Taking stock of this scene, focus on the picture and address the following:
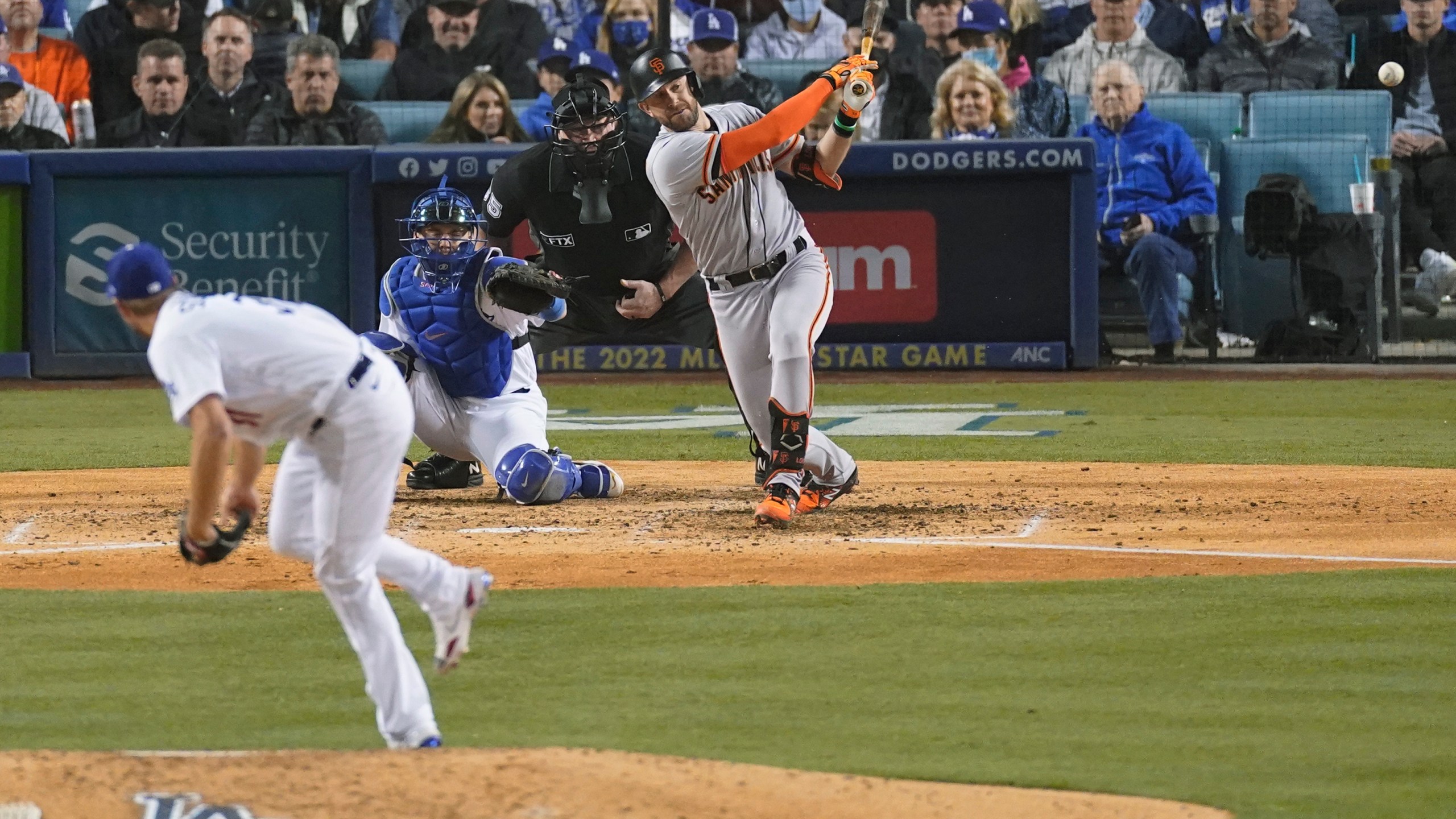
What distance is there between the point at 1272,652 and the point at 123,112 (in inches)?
449

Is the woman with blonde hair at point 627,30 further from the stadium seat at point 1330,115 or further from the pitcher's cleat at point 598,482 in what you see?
the pitcher's cleat at point 598,482

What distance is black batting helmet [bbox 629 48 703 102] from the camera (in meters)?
7.31

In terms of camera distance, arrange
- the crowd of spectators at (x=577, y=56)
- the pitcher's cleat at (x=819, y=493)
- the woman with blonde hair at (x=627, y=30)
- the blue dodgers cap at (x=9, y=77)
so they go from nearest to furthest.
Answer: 1. the pitcher's cleat at (x=819, y=493)
2. the crowd of spectators at (x=577, y=56)
3. the blue dodgers cap at (x=9, y=77)
4. the woman with blonde hair at (x=627, y=30)

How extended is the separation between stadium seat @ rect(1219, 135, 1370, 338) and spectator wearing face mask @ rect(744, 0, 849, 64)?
10.5 feet

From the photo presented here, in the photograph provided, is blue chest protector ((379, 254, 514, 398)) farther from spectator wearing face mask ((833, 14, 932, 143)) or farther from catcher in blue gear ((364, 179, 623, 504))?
spectator wearing face mask ((833, 14, 932, 143))

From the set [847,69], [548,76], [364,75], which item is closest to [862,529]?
[847,69]

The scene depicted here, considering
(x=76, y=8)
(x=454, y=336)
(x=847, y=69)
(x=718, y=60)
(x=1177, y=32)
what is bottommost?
(x=454, y=336)

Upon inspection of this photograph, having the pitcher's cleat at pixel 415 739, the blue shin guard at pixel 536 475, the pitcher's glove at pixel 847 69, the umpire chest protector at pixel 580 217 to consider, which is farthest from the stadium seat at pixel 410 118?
the pitcher's cleat at pixel 415 739

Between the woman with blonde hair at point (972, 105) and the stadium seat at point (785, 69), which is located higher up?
the stadium seat at point (785, 69)

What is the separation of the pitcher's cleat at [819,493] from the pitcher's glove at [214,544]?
148 inches

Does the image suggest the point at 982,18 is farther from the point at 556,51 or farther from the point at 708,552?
the point at 708,552

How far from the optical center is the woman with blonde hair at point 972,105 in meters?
13.1

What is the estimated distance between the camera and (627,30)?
564 inches

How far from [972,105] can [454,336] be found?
5899 millimetres
